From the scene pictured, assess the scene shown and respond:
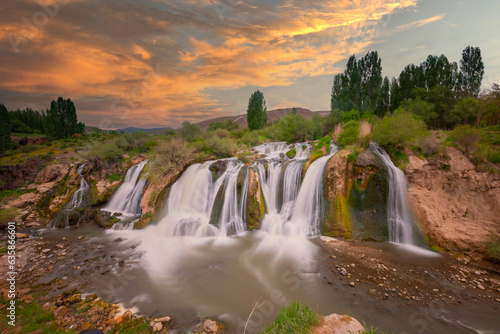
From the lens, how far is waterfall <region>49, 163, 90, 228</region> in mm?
12891

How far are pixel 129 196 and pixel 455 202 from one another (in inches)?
783

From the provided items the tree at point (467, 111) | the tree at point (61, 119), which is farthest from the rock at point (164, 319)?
the tree at point (61, 119)

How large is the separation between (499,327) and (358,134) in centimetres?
941

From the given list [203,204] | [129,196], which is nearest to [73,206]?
[129,196]

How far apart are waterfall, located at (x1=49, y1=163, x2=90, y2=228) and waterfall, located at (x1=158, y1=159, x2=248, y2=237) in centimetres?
667

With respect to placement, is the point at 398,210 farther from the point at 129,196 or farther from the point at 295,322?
the point at 129,196

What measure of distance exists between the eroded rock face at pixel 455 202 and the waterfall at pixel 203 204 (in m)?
9.21

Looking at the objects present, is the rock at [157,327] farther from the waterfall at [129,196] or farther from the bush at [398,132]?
the bush at [398,132]

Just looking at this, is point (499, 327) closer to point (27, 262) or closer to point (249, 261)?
point (249, 261)

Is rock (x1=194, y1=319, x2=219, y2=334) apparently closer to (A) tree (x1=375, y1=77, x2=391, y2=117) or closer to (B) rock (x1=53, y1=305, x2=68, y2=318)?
(B) rock (x1=53, y1=305, x2=68, y2=318)

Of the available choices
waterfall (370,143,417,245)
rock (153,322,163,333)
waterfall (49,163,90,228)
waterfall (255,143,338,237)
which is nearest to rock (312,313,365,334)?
rock (153,322,163,333)

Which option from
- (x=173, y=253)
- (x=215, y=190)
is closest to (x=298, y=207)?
(x=215, y=190)

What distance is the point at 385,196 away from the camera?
9914 mm

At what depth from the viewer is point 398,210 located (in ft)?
31.9
